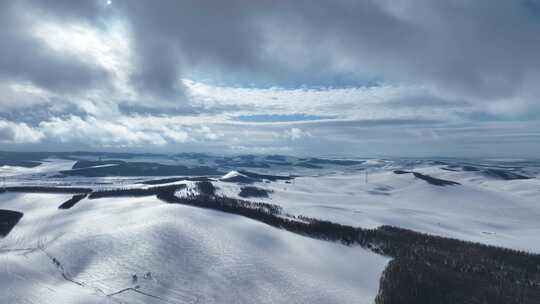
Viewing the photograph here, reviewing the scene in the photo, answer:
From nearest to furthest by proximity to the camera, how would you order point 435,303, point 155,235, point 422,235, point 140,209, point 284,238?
point 435,303, point 155,235, point 284,238, point 422,235, point 140,209

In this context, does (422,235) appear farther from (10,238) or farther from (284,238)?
(10,238)

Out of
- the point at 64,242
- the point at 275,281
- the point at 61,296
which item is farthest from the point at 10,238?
the point at 275,281

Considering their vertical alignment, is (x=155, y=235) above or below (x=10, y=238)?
above

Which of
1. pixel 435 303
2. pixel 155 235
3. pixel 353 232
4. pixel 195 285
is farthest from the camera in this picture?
pixel 353 232

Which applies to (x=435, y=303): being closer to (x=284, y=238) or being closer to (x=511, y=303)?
(x=511, y=303)

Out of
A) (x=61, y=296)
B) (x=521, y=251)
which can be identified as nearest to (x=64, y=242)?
(x=61, y=296)

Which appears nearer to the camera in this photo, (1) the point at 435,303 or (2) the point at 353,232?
(1) the point at 435,303
